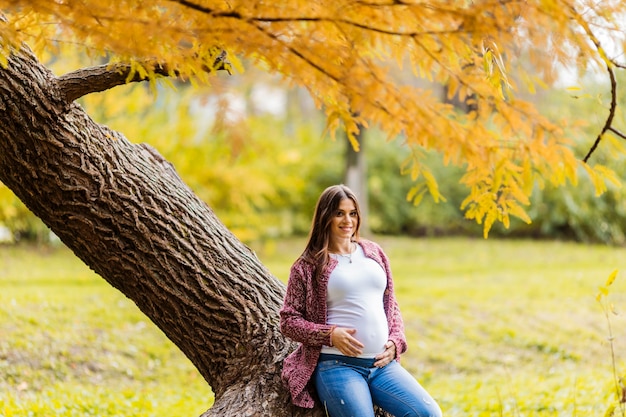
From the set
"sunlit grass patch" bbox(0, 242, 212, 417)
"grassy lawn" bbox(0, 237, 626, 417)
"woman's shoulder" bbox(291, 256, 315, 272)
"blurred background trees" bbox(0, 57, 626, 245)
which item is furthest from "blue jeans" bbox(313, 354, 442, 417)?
"blurred background trees" bbox(0, 57, 626, 245)

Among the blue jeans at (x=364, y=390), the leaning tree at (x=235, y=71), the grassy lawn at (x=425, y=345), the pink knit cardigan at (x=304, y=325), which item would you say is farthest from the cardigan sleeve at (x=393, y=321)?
the grassy lawn at (x=425, y=345)

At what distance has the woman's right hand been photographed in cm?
341

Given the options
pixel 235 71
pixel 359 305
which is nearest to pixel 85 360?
pixel 359 305

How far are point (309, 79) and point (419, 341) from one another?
19.2 feet

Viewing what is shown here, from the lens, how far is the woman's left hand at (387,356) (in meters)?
3.54

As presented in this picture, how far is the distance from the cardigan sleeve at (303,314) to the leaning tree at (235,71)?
0.36 m

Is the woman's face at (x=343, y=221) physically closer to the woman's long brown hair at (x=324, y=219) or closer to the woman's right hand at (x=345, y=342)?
the woman's long brown hair at (x=324, y=219)

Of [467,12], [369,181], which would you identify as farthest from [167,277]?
[369,181]

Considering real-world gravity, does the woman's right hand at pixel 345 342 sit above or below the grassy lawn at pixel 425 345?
above

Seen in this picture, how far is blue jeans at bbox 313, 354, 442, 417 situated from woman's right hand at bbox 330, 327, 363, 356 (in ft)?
0.28

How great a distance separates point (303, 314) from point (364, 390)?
0.43 metres

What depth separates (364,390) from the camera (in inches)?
135

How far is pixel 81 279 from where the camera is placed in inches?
412

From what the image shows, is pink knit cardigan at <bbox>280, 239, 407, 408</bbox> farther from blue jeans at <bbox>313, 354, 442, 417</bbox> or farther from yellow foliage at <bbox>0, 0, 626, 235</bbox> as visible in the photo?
yellow foliage at <bbox>0, 0, 626, 235</bbox>
